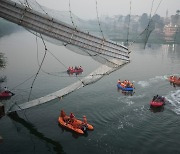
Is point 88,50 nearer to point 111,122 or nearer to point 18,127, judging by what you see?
point 111,122

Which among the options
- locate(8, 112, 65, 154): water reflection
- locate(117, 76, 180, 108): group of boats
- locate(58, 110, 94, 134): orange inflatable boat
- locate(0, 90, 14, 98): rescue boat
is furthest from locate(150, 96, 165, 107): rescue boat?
locate(0, 90, 14, 98): rescue boat

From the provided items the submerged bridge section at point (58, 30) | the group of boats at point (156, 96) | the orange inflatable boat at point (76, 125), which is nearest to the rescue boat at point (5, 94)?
the orange inflatable boat at point (76, 125)

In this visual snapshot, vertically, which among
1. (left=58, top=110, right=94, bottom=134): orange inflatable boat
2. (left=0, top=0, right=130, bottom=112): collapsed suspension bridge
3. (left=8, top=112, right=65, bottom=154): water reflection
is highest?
(left=0, top=0, right=130, bottom=112): collapsed suspension bridge

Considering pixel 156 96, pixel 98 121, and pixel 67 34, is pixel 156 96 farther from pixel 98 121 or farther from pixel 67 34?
pixel 67 34

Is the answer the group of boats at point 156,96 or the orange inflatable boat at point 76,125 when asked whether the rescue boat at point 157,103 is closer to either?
the group of boats at point 156,96

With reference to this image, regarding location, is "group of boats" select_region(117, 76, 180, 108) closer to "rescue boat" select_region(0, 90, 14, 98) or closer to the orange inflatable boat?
the orange inflatable boat
